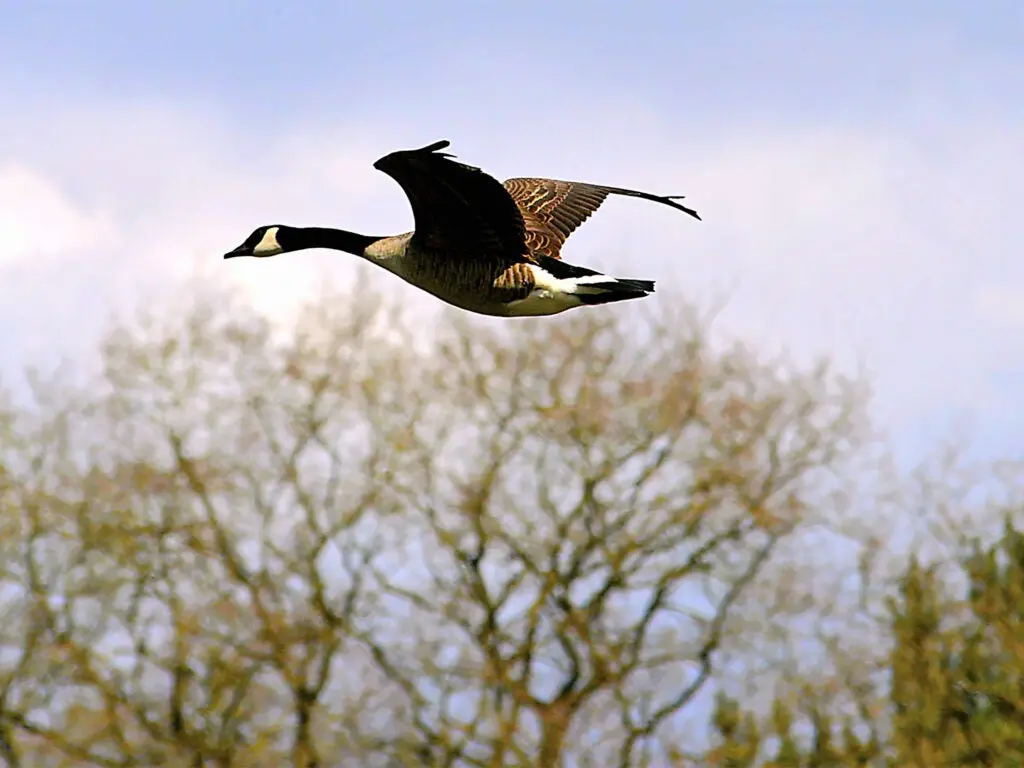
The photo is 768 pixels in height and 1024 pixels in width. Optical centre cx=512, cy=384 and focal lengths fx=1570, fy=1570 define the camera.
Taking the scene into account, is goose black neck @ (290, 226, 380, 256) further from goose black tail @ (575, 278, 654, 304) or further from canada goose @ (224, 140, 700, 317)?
→ goose black tail @ (575, 278, 654, 304)

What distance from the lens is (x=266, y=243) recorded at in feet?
24.8

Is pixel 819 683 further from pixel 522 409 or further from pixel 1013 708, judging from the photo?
pixel 522 409

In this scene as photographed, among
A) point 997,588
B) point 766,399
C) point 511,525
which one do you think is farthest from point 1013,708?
point 511,525

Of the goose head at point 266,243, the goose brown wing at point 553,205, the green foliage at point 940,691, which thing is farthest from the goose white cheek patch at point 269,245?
the green foliage at point 940,691

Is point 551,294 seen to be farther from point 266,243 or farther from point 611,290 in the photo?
point 266,243

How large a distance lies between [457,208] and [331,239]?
1.11m

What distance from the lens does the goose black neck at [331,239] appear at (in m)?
7.03

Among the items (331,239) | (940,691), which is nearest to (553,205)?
(331,239)

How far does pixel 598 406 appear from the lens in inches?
669

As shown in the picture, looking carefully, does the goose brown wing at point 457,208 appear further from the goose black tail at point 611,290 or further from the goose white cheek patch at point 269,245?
the goose white cheek patch at point 269,245

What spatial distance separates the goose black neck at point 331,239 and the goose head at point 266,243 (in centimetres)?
6

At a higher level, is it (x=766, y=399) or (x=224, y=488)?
(x=766, y=399)

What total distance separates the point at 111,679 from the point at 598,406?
597cm

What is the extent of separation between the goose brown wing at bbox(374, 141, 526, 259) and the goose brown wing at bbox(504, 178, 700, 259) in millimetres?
708
